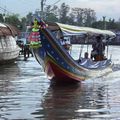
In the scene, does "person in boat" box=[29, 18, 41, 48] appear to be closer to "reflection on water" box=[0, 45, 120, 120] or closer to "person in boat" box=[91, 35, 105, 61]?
"reflection on water" box=[0, 45, 120, 120]

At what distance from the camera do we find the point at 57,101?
1344 cm

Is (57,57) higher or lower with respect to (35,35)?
lower

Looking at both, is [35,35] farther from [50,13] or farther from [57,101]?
[50,13]

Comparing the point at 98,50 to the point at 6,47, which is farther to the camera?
the point at 6,47

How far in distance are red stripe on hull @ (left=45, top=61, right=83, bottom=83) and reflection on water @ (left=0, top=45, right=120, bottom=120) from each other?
1.33 ft

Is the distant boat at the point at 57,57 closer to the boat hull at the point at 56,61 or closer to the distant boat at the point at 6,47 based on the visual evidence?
the boat hull at the point at 56,61

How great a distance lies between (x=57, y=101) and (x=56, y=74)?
4607 millimetres

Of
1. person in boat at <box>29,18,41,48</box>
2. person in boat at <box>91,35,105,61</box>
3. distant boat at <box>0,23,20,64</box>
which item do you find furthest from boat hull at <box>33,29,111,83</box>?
distant boat at <box>0,23,20,64</box>

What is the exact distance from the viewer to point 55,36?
1742 cm

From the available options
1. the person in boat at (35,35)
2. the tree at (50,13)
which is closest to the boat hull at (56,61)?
the person in boat at (35,35)

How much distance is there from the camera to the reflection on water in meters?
10.9

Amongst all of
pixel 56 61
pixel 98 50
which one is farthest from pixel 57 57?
pixel 98 50

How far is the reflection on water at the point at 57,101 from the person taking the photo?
10914 millimetres

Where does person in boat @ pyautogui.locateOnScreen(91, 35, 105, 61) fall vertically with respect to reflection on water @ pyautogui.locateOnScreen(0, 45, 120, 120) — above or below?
above
